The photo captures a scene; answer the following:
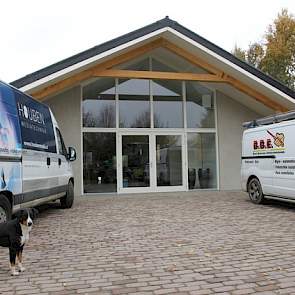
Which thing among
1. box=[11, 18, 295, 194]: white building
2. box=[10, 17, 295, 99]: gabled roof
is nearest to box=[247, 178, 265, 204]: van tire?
box=[11, 18, 295, 194]: white building

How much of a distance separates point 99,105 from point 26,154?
8.34m

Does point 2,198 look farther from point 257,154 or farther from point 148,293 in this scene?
point 257,154

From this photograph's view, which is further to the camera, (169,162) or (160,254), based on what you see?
(169,162)

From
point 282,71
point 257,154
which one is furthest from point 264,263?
point 282,71

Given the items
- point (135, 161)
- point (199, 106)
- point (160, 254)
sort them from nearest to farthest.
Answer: point (160, 254) < point (135, 161) < point (199, 106)

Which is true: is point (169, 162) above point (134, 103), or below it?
below

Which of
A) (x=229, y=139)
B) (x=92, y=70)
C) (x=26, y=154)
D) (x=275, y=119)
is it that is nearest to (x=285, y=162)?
(x=275, y=119)

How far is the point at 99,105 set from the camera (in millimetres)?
15820

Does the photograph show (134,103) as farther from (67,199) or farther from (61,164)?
(61,164)

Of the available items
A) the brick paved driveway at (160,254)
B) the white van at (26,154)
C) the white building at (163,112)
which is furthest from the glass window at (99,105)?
the brick paved driveway at (160,254)

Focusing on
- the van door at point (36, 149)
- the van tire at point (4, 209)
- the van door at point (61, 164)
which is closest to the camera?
the van tire at point (4, 209)

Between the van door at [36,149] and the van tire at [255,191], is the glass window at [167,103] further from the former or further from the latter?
the van door at [36,149]

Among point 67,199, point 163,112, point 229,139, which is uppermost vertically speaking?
point 163,112

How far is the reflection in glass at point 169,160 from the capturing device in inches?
631
